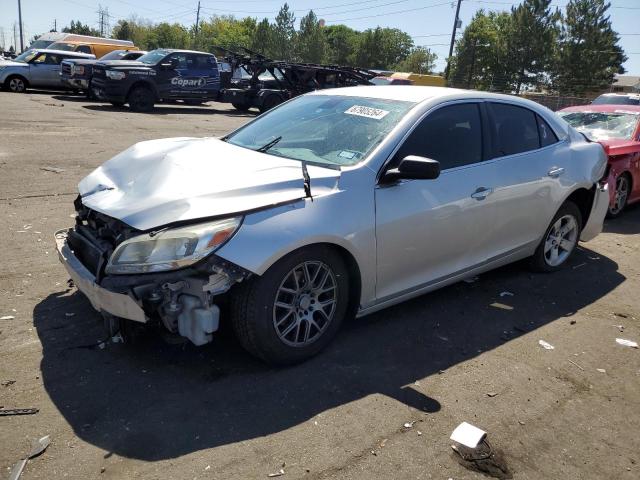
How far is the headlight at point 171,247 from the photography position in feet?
10.1

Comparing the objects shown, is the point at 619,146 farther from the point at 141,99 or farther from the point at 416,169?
the point at 141,99

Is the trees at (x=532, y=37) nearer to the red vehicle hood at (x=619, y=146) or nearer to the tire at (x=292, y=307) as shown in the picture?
the red vehicle hood at (x=619, y=146)

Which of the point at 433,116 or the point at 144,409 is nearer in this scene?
the point at 144,409

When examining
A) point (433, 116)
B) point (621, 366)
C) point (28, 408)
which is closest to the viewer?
point (28, 408)

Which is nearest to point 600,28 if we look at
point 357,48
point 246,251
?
point 357,48

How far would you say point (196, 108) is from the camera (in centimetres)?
2303

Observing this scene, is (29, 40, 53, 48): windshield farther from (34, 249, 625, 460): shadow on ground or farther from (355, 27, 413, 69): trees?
(355, 27, 413, 69): trees

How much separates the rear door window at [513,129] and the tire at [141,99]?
16311mm

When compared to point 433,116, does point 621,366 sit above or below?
below

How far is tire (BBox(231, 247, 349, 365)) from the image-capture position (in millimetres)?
3252

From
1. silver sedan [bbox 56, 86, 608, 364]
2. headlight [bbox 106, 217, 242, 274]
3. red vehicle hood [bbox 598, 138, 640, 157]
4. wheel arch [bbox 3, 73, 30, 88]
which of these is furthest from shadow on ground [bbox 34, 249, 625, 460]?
wheel arch [bbox 3, 73, 30, 88]

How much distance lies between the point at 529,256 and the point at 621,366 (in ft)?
5.35

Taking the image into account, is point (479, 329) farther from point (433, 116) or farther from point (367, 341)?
point (433, 116)

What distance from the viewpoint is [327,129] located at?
4.23m
